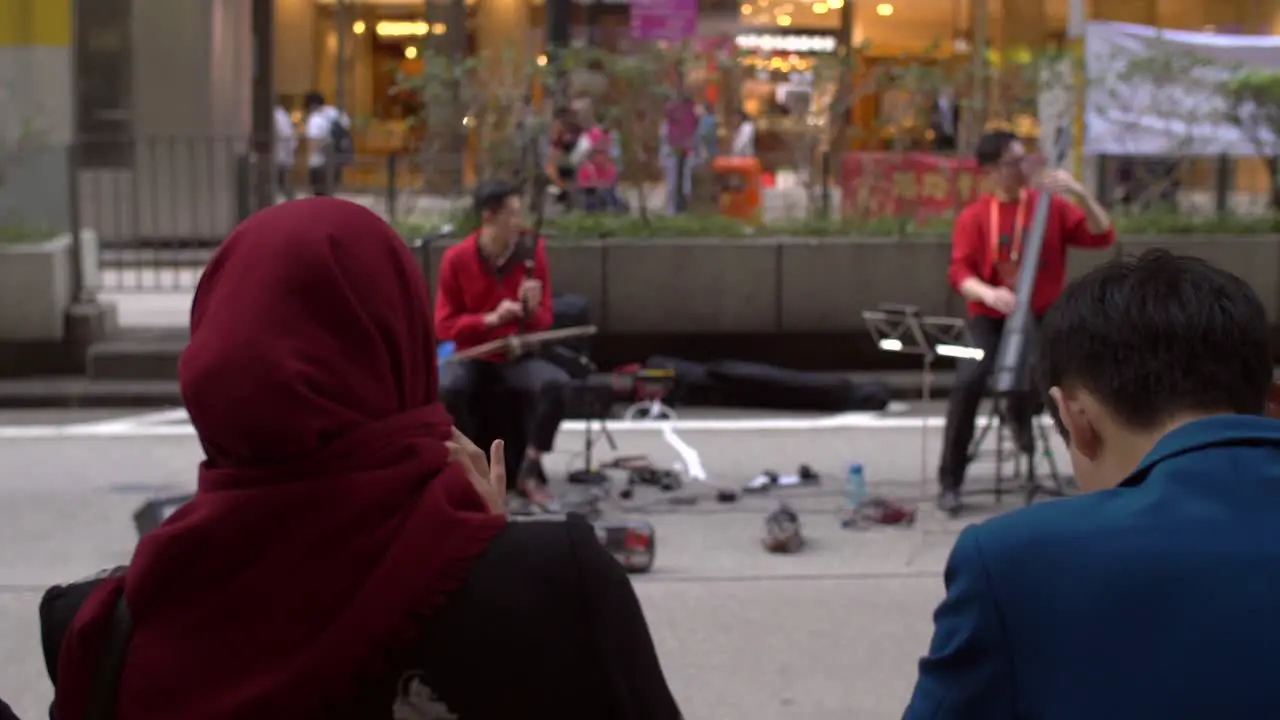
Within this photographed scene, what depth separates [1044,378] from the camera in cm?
211

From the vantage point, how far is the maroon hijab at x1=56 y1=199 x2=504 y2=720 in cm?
192

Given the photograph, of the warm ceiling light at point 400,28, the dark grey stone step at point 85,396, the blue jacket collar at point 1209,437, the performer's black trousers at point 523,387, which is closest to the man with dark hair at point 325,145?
the warm ceiling light at point 400,28

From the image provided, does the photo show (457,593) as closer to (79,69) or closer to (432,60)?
(432,60)

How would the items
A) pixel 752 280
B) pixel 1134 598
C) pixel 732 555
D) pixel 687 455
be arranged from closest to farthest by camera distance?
pixel 1134 598, pixel 732 555, pixel 687 455, pixel 752 280

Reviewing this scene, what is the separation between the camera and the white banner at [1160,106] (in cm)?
1360

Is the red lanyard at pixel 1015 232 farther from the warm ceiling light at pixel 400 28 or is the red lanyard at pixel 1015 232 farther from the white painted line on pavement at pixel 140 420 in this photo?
the warm ceiling light at pixel 400 28

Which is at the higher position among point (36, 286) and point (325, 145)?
point (325, 145)

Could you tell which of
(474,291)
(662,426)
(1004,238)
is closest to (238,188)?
(662,426)

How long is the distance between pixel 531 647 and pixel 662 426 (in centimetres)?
877

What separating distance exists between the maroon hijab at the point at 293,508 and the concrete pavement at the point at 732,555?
12.2 feet

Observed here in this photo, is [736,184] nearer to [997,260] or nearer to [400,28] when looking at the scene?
[997,260]

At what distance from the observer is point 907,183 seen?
13.2m

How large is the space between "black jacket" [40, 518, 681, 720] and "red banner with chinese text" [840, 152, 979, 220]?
11189 millimetres

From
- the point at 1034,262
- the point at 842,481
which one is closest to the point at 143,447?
the point at 842,481
